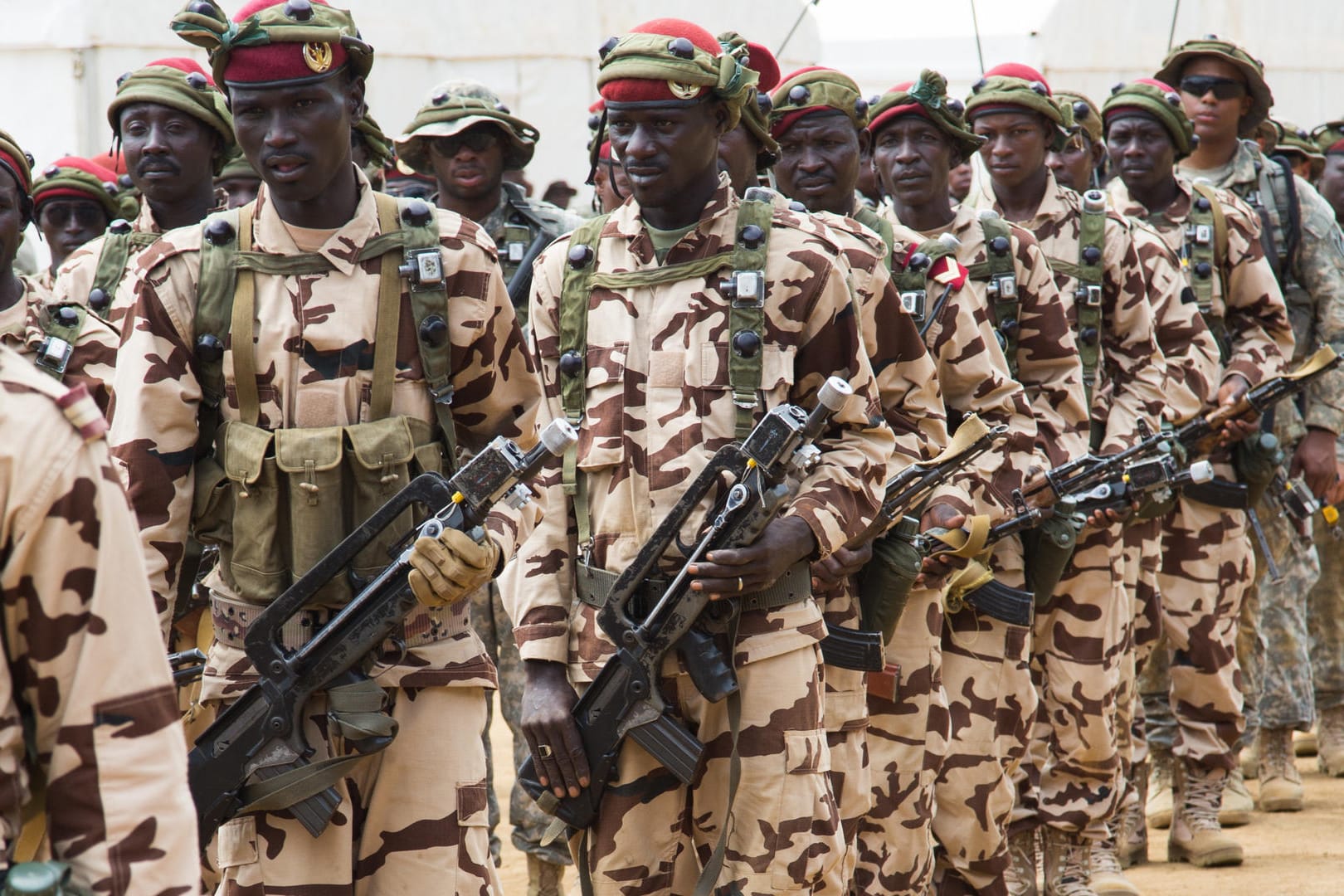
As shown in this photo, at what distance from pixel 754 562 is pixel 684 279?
0.76m

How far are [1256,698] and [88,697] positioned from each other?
820cm

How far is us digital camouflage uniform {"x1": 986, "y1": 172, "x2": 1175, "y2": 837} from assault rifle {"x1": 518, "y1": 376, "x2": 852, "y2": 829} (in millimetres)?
3027

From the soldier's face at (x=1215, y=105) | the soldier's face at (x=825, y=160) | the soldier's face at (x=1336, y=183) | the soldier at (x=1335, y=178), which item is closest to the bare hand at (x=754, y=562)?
the soldier's face at (x=825, y=160)

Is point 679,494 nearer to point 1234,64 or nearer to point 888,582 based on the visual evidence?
point 888,582

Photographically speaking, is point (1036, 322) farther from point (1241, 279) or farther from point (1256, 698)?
point (1256, 698)

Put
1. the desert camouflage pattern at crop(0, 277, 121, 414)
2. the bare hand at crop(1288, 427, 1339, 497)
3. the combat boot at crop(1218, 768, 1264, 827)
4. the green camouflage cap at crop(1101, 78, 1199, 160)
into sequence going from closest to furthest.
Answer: the desert camouflage pattern at crop(0, 277, 121, 414)
the green camouflage cap at crop(1101, 78, 1199, 160)
the bare hand at crop(1288, 427, 1339, 497)
the combat boot at crop(1218, 768, 1264, 827)

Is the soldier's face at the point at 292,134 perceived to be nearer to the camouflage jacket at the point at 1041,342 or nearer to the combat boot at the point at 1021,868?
the camouflage jacket at the point at 1041,342

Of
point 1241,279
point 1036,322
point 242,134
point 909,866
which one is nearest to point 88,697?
point 242,134

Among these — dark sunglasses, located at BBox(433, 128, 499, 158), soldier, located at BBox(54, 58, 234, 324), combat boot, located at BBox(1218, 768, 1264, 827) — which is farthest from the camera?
combat boot, located at BBox(1218, 768, 1264, 827)

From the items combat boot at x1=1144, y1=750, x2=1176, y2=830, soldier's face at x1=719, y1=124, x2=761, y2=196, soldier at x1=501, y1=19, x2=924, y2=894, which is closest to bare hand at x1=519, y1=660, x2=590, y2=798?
soldier at x1=501, y1=19, x2=924, y2=894

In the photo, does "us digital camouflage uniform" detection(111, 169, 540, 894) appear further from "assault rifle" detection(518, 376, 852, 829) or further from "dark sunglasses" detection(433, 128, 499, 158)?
"dark sunglasses" detection(433, 128, 499, 158)

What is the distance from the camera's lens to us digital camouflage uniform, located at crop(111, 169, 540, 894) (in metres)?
4.29

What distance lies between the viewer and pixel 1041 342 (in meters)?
7.04

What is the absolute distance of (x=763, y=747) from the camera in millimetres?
4570
